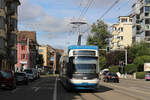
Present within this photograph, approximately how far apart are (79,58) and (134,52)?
178 ft

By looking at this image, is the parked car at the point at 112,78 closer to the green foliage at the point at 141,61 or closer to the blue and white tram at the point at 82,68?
the green foliage at the point at 141,61

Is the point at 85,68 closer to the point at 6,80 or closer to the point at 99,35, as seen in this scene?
the point at 6,80

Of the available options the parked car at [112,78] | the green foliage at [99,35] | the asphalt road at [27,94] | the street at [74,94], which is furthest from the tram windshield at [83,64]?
Answer: the green foliage at [99,35]

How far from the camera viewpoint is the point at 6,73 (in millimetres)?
25422

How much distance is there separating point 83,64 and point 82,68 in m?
0.30

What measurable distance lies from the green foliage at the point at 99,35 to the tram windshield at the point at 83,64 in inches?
2787

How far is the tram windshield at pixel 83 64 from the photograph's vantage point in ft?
70.8

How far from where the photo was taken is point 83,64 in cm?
2173

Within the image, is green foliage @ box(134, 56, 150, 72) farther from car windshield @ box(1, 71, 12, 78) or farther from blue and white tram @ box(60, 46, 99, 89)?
blue and white tram @ box(60, 46, 99, 89)

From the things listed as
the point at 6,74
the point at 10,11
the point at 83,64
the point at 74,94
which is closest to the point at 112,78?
the point at 6,74

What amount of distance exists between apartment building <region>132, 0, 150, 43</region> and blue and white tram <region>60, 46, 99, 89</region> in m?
52.7

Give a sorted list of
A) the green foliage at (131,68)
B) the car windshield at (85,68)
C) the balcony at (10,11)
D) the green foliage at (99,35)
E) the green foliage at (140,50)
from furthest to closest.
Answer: the green foliage at (99,35)
the green foliage at (140,50)
the green foliage at (131,68)
the balcony at (10,11)
the car windshield at (85,68)

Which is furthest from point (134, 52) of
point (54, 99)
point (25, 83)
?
point (54, 99)

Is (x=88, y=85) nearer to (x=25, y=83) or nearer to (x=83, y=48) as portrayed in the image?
(x=83, y=48)
